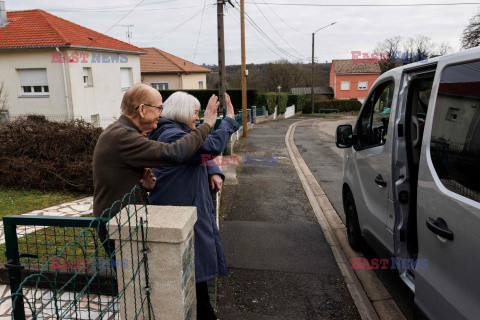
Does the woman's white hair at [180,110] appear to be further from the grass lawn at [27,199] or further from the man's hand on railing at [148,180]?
the grass lawn at [27,199]

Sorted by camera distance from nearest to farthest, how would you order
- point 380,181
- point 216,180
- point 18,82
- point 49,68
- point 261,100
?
point 216,180
point 380,181
point 49,68
point 18,82
point 261,100

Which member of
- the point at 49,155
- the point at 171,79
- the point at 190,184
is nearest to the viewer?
the point at 190,184

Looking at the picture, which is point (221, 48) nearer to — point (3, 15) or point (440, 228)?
point (440, 228)

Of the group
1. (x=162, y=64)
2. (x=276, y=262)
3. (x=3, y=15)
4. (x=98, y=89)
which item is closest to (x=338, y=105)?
(x=162, y=64)

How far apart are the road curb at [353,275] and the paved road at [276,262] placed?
9cm

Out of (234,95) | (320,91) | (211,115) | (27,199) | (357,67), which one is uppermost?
(357,67)

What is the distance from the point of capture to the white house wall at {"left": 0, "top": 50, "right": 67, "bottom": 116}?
827 inches

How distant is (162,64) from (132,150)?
128 feet

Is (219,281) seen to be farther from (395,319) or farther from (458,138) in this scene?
(458,138)

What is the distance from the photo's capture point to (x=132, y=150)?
2.28 m

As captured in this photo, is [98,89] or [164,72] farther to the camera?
[164,72]

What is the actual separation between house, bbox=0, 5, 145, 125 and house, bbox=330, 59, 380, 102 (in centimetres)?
4467

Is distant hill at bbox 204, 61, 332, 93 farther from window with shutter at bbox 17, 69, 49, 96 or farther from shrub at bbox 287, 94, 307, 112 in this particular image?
window with shutter at bbox 17, 69, 49, 96

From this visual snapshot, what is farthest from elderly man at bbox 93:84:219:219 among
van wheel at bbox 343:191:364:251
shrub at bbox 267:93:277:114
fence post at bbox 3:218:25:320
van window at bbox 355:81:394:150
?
shrub at bbox 267:93:277:114
